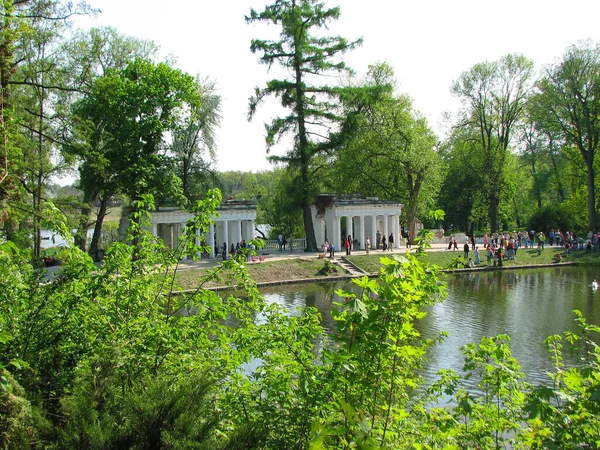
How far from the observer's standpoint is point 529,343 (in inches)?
635

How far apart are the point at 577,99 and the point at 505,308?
26204 mm

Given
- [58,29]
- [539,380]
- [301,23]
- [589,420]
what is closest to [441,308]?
[539,380]

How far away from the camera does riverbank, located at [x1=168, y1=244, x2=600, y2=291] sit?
30625mm

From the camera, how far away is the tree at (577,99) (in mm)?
40125

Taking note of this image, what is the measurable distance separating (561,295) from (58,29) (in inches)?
949

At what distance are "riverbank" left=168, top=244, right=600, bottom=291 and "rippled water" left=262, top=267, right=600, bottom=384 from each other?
1.54m

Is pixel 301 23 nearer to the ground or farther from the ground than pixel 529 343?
farther from the ground

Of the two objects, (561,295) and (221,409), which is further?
(561,295)

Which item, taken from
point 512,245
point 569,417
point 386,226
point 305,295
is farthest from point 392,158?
point 569,417

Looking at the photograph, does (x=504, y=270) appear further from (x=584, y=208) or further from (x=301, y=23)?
(x=301, y=23)

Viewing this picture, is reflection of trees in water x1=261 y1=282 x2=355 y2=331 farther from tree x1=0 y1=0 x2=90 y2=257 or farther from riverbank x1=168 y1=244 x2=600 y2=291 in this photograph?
tree x1=0 y1=0 x2=90 y2=257

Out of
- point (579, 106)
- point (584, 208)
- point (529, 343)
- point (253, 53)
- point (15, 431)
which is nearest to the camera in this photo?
point (15, 431)

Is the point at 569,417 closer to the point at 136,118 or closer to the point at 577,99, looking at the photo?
the point at 136,118

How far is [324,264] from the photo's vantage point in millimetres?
33750
